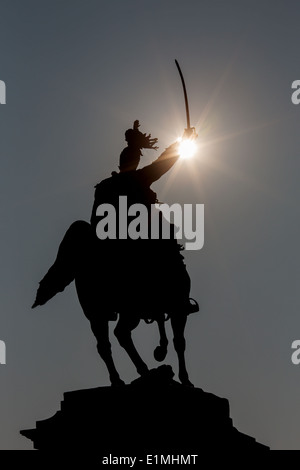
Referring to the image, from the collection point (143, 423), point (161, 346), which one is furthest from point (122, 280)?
point (143, 423)

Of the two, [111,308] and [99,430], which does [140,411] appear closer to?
[99,430]

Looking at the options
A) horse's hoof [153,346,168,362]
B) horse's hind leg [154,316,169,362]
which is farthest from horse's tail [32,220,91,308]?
horse's hoof [153,346,168,362]

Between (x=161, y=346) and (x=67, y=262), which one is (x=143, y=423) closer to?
(x=161, y=346)

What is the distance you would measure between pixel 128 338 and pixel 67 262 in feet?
4.55

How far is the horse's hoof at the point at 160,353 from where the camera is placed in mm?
16188

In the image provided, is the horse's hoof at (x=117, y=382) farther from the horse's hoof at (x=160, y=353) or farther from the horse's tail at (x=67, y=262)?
the horse's tail at (x=67, y=262)

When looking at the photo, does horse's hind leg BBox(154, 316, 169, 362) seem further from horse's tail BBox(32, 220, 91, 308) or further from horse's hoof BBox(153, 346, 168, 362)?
horse's tail BBox(32, 220, 91, 308)

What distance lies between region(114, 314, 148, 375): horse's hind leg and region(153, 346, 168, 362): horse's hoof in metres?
0.39

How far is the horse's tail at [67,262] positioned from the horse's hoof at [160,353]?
1.57 meters

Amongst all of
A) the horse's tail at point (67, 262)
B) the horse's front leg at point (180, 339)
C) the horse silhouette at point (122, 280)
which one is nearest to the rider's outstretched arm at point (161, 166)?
the horse silhouette at point (122, 280)
